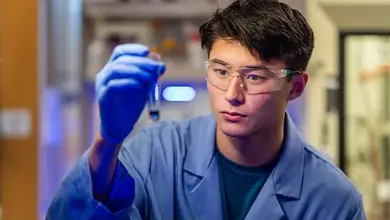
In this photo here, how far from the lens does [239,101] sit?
1.22m

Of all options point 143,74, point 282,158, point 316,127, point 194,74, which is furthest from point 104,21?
point 143,74

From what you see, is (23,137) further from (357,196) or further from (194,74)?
(357,196)

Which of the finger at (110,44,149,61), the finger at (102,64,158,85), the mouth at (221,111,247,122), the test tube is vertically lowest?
the mouth at (221,111,247,122)

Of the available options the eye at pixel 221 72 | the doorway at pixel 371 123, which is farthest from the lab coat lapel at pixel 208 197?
the doorway at pixel 371 123

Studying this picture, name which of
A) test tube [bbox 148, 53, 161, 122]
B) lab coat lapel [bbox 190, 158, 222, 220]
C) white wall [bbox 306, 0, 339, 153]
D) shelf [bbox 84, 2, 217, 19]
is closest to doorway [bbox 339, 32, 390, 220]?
white wall [bbox 306, 0, 339, 153]

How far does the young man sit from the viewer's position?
1144mm

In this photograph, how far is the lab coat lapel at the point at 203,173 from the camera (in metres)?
1.32

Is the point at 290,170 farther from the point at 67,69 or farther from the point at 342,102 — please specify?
the point at 342,102

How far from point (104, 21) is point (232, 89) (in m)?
1.95

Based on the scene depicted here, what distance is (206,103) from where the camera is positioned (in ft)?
9.80

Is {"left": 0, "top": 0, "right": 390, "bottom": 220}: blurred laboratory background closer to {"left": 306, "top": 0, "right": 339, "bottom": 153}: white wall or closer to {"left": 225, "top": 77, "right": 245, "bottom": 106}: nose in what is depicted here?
{"left": 306, "top": 0, "right": 339, "bottom": 153}: white wall

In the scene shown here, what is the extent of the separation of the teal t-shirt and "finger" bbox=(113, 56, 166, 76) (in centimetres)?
39

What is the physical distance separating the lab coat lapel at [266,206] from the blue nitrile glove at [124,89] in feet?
1.32

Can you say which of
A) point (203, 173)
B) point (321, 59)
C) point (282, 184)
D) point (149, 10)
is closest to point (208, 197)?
point (203, 173)
